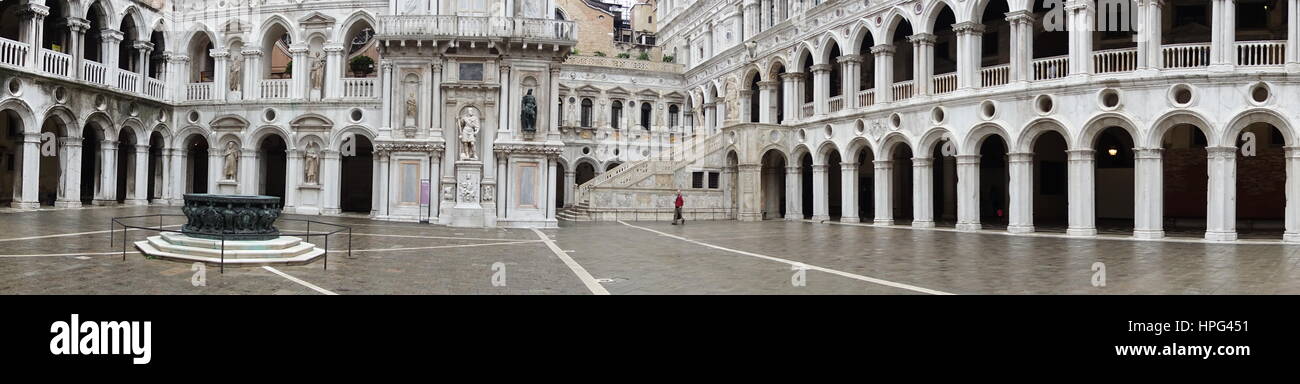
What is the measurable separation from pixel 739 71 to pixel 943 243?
22278mm

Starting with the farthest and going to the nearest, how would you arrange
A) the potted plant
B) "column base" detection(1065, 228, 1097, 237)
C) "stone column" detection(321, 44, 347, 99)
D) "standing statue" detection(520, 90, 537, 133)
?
the potted plant
"stone column" detection(321, 44, 347, 99)
"standing statue" detection(520, 90, 537, 133)
"column base" detection(1065, 228, 1097, 237)

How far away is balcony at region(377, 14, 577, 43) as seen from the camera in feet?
84.0

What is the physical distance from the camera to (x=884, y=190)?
30203mm

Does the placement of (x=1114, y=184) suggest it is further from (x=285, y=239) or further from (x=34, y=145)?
(x=34, y=145)

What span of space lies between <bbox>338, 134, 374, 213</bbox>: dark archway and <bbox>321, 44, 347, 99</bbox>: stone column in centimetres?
549

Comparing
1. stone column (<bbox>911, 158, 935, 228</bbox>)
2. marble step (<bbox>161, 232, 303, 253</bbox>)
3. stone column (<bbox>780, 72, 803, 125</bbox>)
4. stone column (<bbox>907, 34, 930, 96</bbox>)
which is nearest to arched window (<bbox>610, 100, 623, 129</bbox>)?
stone column (<bbox>780, 72, 803, 125</bbox>)

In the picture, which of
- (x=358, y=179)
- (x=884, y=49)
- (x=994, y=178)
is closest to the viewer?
(x=884, y=49)

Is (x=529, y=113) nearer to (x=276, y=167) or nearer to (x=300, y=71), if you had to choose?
(x=300, y=71)

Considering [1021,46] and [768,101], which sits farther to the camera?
[768,101]

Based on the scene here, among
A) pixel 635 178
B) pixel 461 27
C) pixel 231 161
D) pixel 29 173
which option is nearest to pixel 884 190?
pixel 635 178

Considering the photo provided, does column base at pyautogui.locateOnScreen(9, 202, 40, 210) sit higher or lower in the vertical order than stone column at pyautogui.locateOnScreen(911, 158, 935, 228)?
lower

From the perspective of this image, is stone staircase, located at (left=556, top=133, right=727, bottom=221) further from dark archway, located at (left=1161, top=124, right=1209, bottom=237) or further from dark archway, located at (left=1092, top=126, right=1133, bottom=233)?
dark archway, located at (left=1161, top=124, right=1209, bottom=237)

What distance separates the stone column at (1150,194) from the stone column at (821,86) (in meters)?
13.1

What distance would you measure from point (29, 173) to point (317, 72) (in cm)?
991
